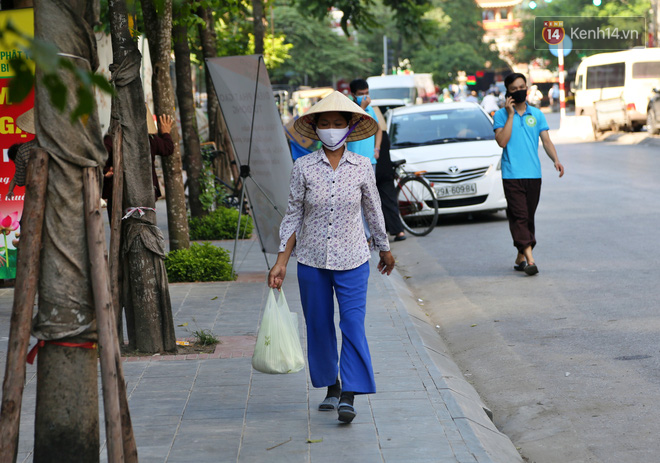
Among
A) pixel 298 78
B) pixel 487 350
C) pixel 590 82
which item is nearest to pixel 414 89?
pixel 590 82

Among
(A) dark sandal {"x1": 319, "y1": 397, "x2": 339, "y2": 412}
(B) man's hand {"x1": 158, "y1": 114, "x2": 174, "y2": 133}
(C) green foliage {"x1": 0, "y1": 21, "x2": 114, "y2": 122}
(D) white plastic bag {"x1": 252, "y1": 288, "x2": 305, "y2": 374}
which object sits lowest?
(A) dark sandal {"x1": 319, "y1": 397, "x2": 339, "y2": 412}

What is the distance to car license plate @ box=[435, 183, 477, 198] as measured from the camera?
13969mm

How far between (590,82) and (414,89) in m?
8.72

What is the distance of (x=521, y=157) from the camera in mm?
9805

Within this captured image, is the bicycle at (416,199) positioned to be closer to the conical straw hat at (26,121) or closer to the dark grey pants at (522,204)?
the dark grey pants at (522,204)

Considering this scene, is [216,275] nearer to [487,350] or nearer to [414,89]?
[487,350]

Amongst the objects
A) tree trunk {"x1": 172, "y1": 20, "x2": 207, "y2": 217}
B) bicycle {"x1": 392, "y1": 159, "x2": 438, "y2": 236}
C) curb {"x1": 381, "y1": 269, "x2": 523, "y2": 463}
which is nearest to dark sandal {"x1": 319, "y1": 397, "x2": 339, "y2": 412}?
curb {"x1": 381, "y1": 269, "x2": 523, "y2": 463}

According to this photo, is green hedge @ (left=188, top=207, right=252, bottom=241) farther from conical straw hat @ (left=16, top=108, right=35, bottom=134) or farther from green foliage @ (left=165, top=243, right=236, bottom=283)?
conical straw hat @ (left=16, top=108, right=35, bottom=134)

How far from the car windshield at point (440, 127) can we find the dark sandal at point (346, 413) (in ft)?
33.5

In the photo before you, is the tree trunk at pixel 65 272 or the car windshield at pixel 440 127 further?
the car windshield at pixel 440 127

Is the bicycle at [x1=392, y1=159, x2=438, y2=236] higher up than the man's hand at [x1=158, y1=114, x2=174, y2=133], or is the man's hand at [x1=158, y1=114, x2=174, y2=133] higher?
the man's hand at [x1=158, y1=114, x2=174, y2=133]

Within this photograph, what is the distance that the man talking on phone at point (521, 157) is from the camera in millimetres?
9773

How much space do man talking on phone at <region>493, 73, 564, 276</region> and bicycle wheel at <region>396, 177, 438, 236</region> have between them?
11.8 feet
